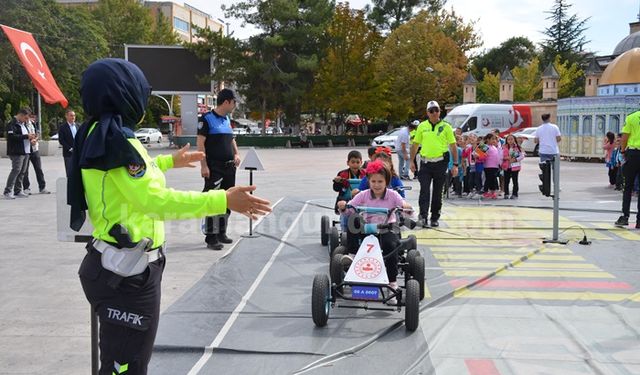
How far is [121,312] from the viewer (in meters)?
2.82

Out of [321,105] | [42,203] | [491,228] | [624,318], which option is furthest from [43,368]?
[321,105]

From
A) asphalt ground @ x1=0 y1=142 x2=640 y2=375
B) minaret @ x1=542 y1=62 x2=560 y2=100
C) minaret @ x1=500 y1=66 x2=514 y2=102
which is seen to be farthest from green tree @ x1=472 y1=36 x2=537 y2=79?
asphalt ground @ x1=0 y1=142 x2=640 y2=375

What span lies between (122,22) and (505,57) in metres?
43.7

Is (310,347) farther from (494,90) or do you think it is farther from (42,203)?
(494,90)

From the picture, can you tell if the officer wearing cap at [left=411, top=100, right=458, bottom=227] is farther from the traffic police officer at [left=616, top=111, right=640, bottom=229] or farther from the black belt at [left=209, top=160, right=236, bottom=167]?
the black belt at [left=209, top=160, right=236, bottom=167]

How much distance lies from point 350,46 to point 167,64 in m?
15.8

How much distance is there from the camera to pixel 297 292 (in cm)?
654

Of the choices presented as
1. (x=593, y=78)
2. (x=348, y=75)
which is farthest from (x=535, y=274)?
(x=593, y=78)

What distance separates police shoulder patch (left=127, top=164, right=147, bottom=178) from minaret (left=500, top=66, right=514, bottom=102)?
58165 millimetres

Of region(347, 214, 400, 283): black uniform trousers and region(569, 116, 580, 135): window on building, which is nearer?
region(347, 214, 400, 283): black uniform trousers

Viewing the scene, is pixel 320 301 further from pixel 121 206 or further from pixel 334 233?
pixel 121 206

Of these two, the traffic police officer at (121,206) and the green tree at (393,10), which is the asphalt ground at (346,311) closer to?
the traffic police officer at (121,206)

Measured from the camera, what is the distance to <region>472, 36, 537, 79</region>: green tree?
257 feet

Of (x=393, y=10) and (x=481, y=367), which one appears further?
(x=393, y=10)
